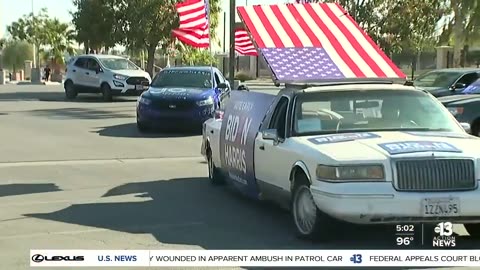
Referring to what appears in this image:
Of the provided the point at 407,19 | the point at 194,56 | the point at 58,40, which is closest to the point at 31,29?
the point at 58,40

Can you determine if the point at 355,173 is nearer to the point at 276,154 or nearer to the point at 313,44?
the point at 276,154

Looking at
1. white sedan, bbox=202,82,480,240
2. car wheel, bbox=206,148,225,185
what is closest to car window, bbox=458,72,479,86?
car wheel, bbox=206,148,225,185

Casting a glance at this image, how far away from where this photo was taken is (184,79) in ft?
63.0

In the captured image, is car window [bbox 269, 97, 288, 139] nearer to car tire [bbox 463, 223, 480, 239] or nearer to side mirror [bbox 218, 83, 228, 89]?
car tire [bbox 463, 223, 480, 239]

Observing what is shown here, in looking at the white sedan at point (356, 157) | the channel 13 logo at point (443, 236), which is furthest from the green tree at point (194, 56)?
the channel 13 logo at point (443, 236)

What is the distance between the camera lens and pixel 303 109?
7953mm

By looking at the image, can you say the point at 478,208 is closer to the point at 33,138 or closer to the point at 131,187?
the point at 131,187

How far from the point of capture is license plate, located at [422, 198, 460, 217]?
6.49 meters

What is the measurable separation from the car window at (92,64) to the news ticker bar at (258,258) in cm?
2578

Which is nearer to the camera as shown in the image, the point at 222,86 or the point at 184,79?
the point at 222,86

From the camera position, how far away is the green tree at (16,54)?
237 ft

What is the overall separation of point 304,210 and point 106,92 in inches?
979

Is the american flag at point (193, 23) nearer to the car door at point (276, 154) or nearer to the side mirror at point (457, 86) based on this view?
the side mirror at point (457, 86)

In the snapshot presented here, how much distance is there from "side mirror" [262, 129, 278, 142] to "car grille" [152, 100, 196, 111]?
987cm
